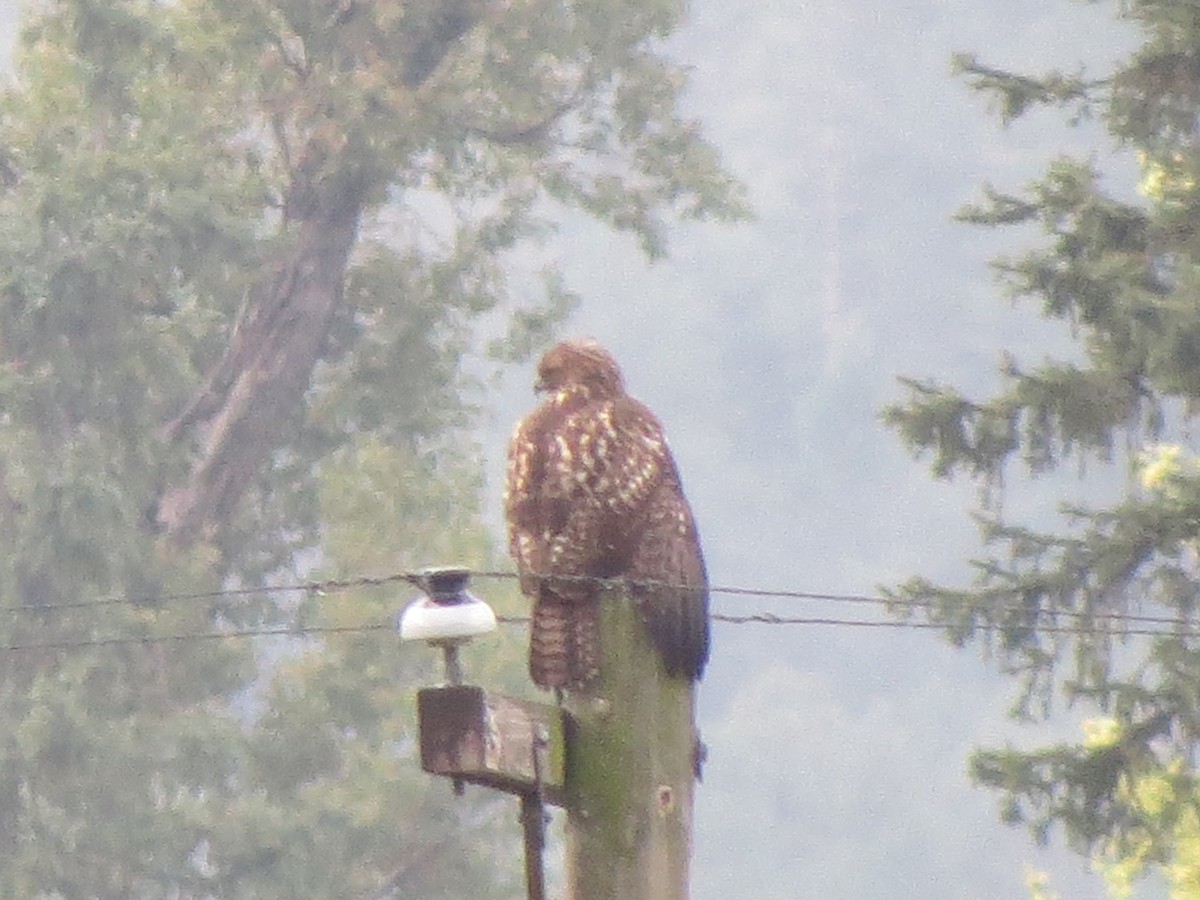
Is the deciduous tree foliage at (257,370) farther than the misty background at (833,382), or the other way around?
the misty background at (833,382)

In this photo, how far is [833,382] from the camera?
117625 millimetres

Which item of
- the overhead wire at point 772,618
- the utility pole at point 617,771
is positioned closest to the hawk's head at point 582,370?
the overhead wire at point 772,618

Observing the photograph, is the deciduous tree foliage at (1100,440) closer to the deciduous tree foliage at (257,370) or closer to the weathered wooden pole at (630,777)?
the weathered wooden pole at (630,777)

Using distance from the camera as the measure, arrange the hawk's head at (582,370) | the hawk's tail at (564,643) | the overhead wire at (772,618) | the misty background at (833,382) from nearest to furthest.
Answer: the hawk's tail at (564,643) < the overhead wire at (772,618) < the hawk's head at (582,370) < the misty background at (833,382)

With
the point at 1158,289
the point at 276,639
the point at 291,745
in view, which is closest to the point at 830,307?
the point at 276,639

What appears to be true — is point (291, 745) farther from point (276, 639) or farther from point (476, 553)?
point (276, 639)

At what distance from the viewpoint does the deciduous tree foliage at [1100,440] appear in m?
11.4

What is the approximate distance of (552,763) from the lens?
5551 millimetres

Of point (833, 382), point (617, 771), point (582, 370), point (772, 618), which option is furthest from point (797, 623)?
point (833, 382)

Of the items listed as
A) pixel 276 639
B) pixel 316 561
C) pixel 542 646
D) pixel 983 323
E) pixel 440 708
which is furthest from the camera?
pixel 983 323

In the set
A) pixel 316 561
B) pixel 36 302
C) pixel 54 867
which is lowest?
pixel 54 867

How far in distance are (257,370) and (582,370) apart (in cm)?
1780

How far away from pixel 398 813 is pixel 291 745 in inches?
42.5

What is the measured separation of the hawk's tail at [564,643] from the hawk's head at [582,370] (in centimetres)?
122
